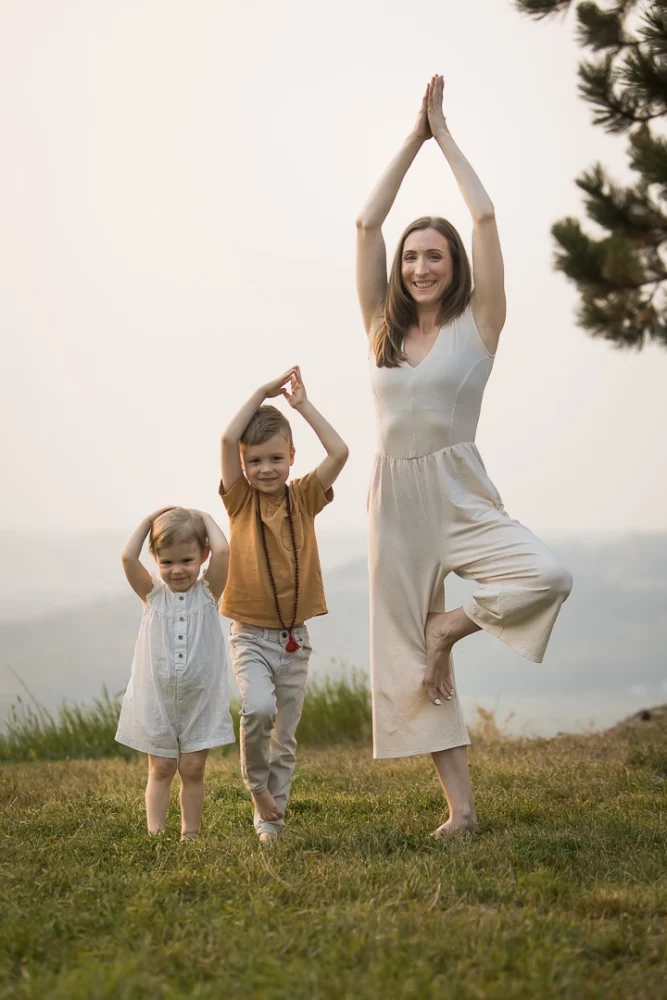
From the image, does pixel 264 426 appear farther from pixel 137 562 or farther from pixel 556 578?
pixel 556 578

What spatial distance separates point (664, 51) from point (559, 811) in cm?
383

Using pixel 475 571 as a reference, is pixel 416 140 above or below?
above

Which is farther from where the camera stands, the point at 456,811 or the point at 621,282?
the point at 621,282

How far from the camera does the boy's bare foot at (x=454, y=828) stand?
3.24 m

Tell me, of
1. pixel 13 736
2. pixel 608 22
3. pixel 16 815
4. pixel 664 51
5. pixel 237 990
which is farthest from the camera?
pixel 13 736

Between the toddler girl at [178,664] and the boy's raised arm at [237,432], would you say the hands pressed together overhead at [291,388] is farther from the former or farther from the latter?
the toddler girl at [178,664]

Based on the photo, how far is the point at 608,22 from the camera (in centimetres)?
595

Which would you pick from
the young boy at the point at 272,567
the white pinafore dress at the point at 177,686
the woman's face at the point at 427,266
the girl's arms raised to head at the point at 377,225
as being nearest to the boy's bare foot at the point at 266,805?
the young boy at the point at 272,567

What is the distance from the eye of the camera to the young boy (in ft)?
11.3

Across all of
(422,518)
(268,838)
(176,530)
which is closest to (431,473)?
(422,518)

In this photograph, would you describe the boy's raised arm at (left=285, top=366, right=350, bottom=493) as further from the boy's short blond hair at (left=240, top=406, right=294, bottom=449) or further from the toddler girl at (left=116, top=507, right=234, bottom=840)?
the toddler girl at (left=116, top=507, right=234, bottom=840)

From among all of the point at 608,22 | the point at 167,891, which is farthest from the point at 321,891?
the point at 608,22

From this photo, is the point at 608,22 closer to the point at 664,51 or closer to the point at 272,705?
the point at 664,51

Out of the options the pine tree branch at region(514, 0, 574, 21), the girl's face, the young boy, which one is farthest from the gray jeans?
the pine tree branch at region(514, 0, 574, 21)
